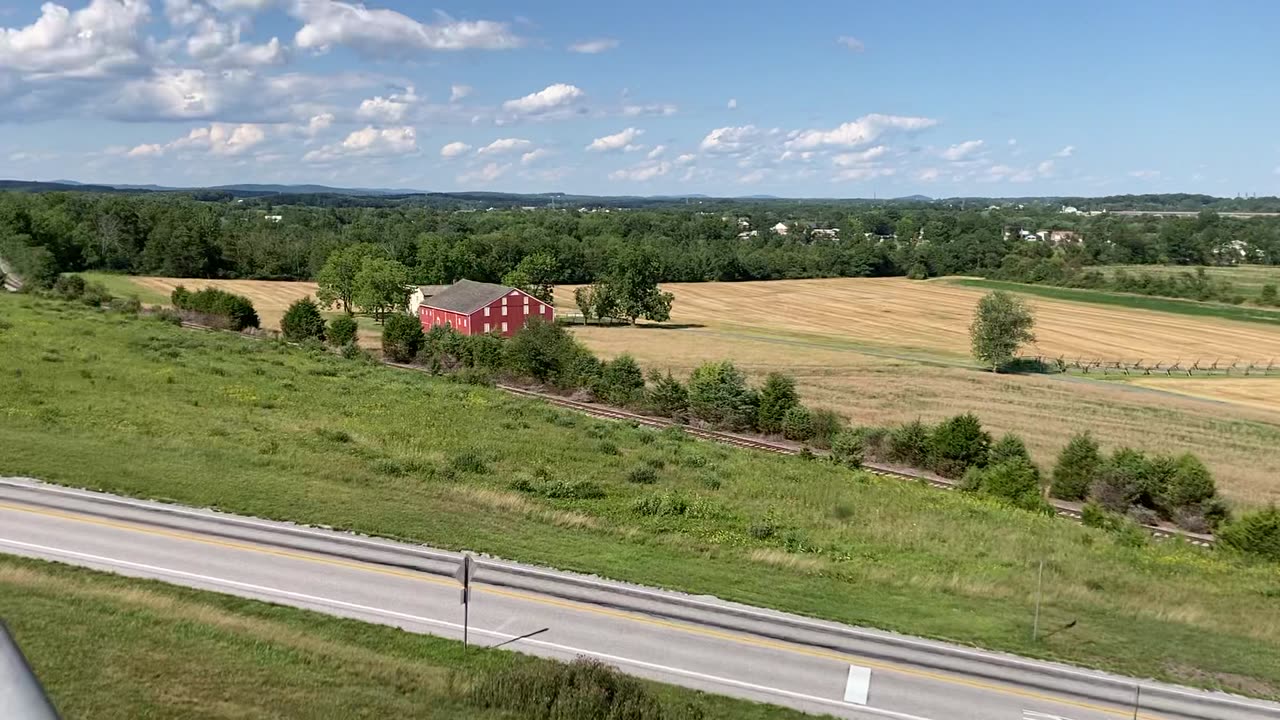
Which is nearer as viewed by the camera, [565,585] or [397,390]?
[565,585]

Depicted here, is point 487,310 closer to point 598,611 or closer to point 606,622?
point 598,611

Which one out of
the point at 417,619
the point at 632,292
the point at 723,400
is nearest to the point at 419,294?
the point at 632,292

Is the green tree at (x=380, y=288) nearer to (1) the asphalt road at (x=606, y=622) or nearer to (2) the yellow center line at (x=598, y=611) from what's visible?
(2) the yellow center line at (x=598, y=611)

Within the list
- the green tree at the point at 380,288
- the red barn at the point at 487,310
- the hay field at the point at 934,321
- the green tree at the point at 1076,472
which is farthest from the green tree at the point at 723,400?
the green tree at the point at 380,288

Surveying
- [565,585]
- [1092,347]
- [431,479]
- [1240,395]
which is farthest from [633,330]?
[565,585]

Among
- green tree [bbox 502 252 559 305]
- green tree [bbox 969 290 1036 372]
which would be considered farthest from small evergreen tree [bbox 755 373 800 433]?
green tree [bbox 502 252 559 305]

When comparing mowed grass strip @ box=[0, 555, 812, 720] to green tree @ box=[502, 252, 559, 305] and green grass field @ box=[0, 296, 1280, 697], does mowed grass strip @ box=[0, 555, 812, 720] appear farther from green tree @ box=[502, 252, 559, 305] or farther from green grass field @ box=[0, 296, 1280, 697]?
green tree @ box=[502, 252, 559, 305]

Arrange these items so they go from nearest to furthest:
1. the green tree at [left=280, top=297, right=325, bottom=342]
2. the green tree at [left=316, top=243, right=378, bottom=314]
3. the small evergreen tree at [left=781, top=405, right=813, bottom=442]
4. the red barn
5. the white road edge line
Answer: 1. the white road edge line
2. the small evergreen tree at [left=781, top=405, right=813, bottom=442]
3. the green tree at [left=280, top=297, right=325, bottom=342]
4. the red barn
5. the green tree at [left=316, top=243, right=378, bottom=314]

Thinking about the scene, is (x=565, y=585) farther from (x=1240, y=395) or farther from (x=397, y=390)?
(x=1240, y=395)
